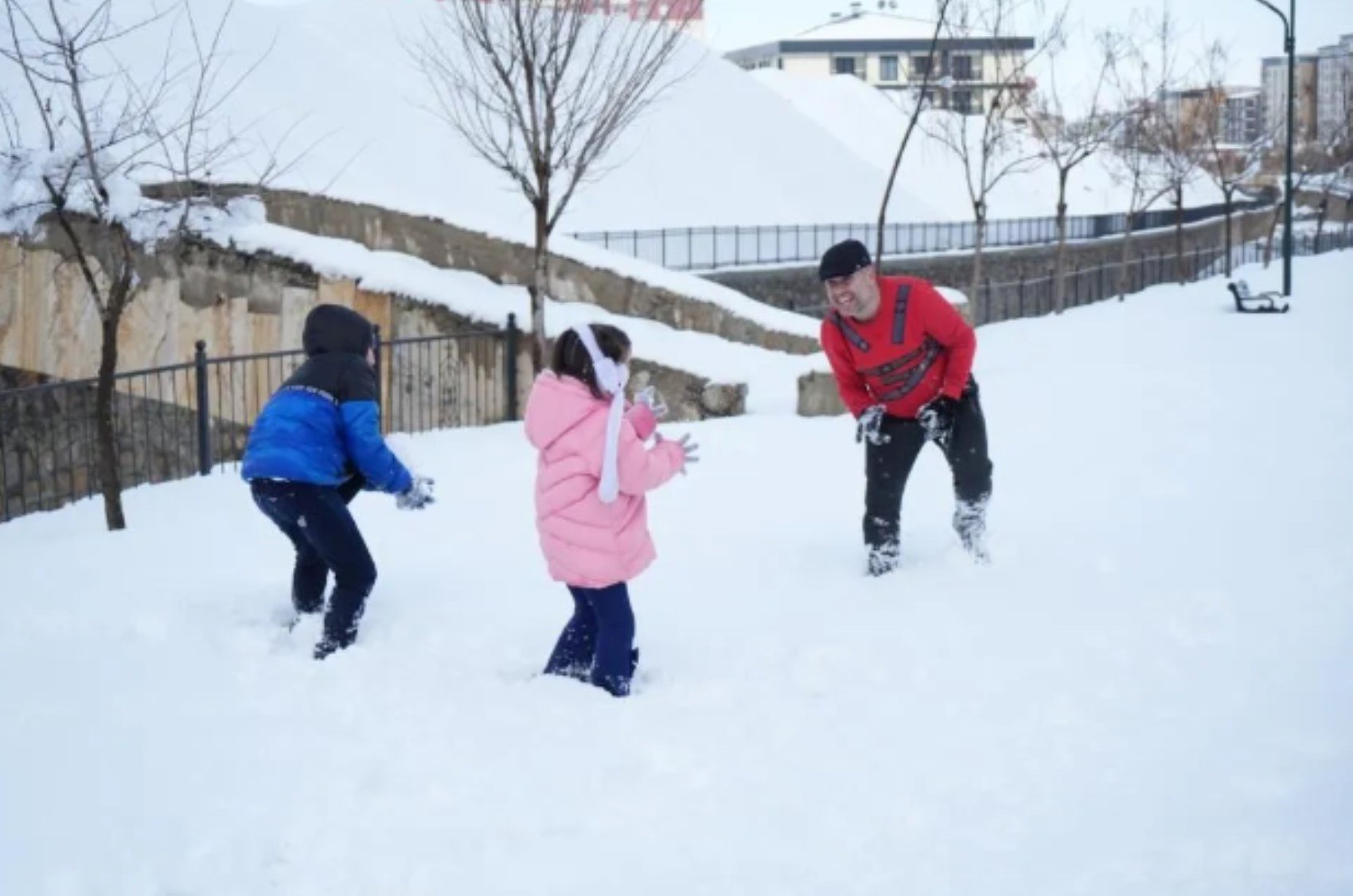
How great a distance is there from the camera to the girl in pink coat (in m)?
4.93

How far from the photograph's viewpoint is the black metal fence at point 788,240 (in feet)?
90.1

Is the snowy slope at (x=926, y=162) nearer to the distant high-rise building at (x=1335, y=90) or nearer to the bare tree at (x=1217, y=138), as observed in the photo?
the distant high-rise building at (x=1335, y=90)

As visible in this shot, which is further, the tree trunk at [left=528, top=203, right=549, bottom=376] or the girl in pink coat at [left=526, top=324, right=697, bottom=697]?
the tree trunk at [left=528, top=203, right=549, bottom=376]

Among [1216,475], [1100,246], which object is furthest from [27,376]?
[1100,246]

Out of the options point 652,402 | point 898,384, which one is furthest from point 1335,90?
point 652,402

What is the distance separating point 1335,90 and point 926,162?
19796mm

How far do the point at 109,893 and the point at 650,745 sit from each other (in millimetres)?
1730

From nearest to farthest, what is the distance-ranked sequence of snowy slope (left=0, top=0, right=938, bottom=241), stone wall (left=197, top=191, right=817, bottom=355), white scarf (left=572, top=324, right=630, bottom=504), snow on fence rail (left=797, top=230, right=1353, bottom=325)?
white scarf (left=572, top=324, right=630, bottom=504), stone wall (left=197, top=191, right=817, bottom=355), snow on fence rail (left=797, top=230, right=1353, bottom=325), snowy slope (left=0, top=0, right=938, bottom=241)

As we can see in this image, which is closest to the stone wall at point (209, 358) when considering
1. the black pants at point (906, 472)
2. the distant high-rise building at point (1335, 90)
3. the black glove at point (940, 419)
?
the black pants at point (906, 472)

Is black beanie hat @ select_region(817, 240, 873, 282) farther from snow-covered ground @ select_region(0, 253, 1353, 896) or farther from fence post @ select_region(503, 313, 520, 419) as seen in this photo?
fence post @ select_region(503, 313, 520, 419)

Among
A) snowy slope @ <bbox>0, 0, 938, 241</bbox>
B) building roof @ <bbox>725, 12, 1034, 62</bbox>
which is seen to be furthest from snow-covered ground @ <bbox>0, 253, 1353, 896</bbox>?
building roof @ <bbox>725, 12, 1034, 62</bbox>

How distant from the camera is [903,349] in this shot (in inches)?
253

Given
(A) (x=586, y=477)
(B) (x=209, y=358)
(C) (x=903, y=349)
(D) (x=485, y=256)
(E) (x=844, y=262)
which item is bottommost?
(A) (x=586, y=477)

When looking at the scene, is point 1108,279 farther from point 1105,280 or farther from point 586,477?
point 586,477
